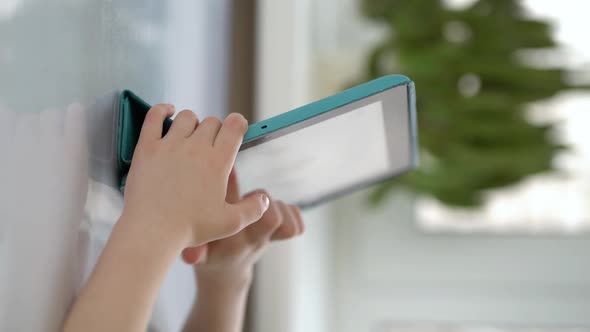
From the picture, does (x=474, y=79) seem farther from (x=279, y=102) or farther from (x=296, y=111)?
(x=296, y=111)

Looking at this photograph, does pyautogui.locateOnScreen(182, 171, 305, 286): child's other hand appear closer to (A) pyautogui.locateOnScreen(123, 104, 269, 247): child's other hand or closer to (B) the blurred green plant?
(A) pyautogui.locateOnScreen(123, 104, 269, 247): child's other hand

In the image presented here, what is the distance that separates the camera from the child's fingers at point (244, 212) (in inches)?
10.4

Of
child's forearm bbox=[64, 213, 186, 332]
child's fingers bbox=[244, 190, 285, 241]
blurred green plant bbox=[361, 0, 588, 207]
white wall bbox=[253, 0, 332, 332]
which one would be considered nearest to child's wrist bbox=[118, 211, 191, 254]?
child's forearm bbox=[64, 213, 186, 332]

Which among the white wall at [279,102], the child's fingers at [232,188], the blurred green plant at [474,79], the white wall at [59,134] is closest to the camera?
the white wall at [59,134]

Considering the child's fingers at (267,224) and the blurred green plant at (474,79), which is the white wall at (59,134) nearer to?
the child's fingers at (267,224)

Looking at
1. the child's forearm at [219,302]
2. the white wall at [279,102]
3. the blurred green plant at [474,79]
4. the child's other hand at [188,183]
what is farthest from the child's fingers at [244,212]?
the blurred green plant at [474,79]

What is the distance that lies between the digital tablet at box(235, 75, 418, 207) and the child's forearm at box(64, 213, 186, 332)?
6cm

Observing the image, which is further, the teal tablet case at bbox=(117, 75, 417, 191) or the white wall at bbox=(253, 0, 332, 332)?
the white wall at bbox=(253, 0, 332, 332)

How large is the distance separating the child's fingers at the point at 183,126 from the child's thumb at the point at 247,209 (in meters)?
0.04

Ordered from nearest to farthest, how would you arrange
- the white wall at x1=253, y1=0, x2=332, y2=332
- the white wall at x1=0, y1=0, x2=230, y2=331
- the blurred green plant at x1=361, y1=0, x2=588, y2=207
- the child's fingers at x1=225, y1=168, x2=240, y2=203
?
1. the white wall at x1=0, y1=0, x2=230, y2=331
2. the child's fingers at x1=225, y1=168, x2=240, y2=203
3. the white wall at x1=253, y1=0, x2=332, y2=332
4. the blurred green plant at x1=361, y1=0, x2=588, y2=207

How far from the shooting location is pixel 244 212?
269 mm

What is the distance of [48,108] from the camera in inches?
9.5

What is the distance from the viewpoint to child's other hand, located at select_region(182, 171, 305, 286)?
0.36 meters

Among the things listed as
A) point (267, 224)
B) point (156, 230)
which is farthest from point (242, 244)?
point (156, 230)
